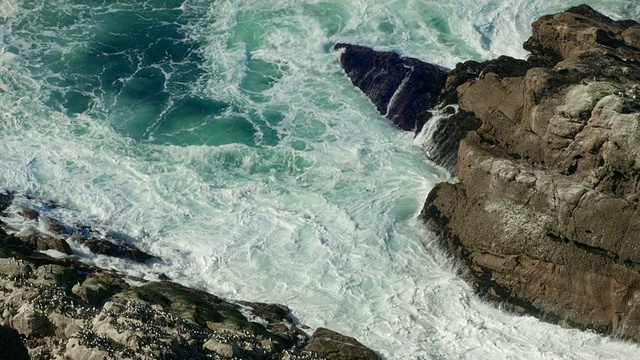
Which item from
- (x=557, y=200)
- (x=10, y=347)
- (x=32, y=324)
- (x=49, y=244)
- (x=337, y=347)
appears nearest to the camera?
(x=10, y=347)

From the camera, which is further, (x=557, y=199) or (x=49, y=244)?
(x=557, y=199)

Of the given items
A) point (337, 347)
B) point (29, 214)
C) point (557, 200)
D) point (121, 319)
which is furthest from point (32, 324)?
point (557, 200)

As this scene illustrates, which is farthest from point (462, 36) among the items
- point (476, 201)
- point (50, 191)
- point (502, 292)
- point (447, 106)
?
point (50, 191)

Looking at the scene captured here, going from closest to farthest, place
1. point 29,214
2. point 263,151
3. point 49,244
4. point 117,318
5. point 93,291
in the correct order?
1. point 117,318
2. point 93,291
3. point 49,244
4. point 29,214
5. point 263,151

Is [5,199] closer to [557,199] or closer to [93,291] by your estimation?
[93,291]

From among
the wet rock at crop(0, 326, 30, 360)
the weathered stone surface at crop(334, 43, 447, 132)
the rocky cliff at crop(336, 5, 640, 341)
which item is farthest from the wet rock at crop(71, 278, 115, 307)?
the weathered stone surface at crop(334, 43, 447, 132)

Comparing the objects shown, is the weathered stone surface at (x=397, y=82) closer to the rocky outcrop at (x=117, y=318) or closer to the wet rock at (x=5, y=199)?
the rocky outcrop at (x=117, y=318)

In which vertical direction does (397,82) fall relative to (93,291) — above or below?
above
